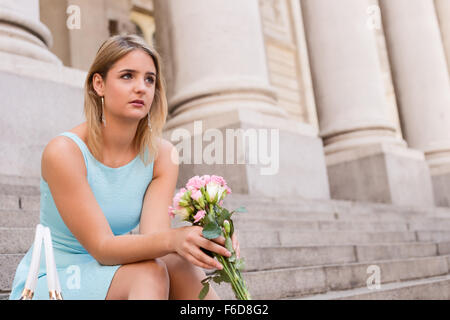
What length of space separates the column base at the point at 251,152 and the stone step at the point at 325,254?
2.30 metres

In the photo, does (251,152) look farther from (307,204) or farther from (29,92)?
(29,92)

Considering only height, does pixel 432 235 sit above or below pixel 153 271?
above

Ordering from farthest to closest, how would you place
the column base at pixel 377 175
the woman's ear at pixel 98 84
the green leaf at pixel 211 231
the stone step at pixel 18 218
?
the column base at pixel 377 175 → the stone step at pixel 18 218 → the woman's ear at pixel 98 84 → the green leaf at pixel 211 231

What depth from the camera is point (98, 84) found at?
3.18m

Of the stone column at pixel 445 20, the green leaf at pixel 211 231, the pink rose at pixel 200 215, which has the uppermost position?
the stone column at pixel 445 20

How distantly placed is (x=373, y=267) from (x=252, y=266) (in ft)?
4.95

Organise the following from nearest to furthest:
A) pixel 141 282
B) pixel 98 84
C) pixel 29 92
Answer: pixel 141 282
pixel 98 84
pixel 29 92

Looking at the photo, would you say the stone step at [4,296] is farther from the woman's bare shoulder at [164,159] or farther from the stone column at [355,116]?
the stone column at [355,116]

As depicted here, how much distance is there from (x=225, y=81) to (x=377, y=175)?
4803 mm

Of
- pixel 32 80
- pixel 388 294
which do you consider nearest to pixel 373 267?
pixel 388 294

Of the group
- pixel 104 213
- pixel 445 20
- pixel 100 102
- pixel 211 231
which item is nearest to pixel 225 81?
pixel 100 102

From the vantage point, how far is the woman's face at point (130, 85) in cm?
306

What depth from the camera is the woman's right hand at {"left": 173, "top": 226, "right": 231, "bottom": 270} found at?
2508 mm

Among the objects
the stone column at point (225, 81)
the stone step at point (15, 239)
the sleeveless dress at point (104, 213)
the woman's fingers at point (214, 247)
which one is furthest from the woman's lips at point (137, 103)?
the stone column at point (225, 81)
